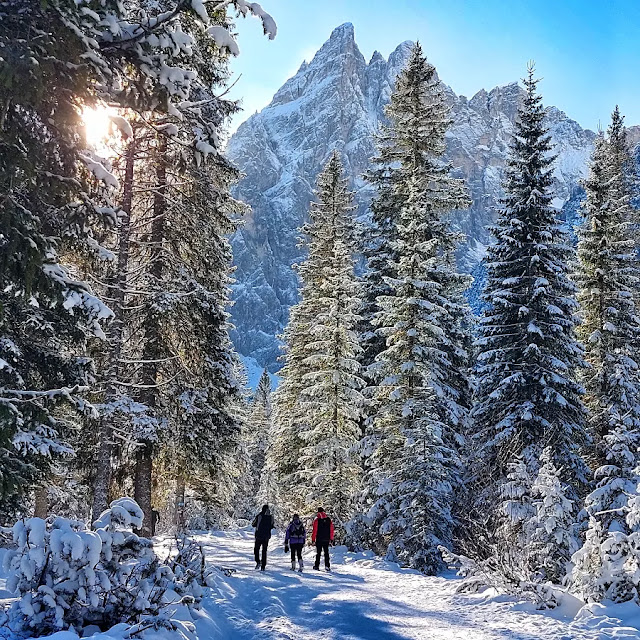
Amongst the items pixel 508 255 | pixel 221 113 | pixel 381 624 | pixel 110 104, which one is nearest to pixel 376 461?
pixel 508 255

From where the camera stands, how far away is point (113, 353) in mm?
10750

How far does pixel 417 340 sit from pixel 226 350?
595cm

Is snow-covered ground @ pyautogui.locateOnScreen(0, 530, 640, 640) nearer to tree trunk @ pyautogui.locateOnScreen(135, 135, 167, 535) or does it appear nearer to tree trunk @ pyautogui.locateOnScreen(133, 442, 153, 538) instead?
tree trunk @ pyautogui.locateOnScreen(133, 442, 153, 538)

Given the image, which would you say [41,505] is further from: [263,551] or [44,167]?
[44,167]

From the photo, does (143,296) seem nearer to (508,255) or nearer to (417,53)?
(508,255)

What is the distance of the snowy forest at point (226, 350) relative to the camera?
5.65 meters

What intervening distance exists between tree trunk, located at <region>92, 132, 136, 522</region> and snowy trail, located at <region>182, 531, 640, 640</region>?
2745 millimetres

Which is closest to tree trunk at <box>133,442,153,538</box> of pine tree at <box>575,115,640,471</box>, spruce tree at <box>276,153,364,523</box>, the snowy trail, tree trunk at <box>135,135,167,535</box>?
tree trunk at <box>135,135,167,535</box>

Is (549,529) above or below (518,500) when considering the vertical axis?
below

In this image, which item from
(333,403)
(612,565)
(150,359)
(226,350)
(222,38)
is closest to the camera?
(222,38)

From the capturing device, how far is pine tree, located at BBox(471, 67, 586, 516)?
54.8ft

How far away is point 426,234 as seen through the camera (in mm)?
20156

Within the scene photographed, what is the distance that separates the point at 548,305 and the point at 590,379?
5392 mm

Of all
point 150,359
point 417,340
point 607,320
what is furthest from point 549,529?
point 607,320
